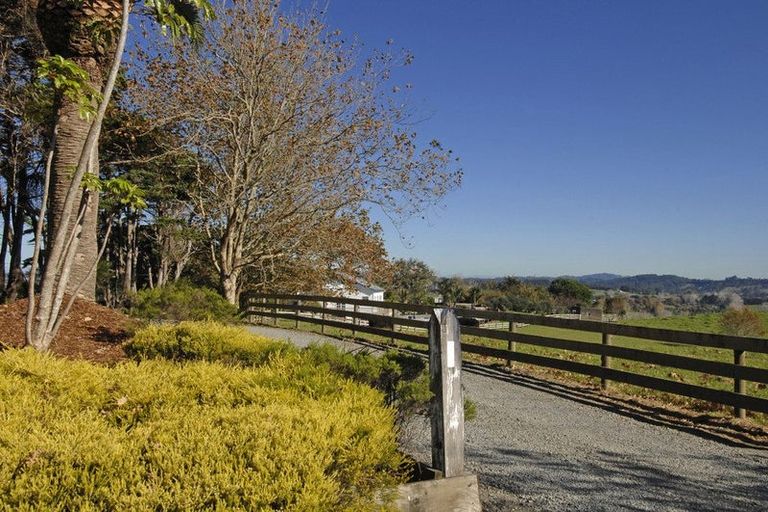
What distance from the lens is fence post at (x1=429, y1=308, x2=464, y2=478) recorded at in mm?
3516

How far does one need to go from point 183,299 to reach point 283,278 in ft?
43.3

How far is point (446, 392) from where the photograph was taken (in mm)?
3615

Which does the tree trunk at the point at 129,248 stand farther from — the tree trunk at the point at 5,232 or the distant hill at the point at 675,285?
the distant hill at the point at 675,285

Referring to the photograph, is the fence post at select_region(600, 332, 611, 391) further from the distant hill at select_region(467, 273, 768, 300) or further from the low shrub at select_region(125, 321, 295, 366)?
the distant hill at select_region(467, 273, 768, 300)

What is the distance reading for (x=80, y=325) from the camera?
718 cm

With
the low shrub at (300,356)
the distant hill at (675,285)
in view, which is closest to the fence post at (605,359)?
the low shrub at (300,356)

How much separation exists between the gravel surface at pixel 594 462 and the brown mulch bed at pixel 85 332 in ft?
12.4

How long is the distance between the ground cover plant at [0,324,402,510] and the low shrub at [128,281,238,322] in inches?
160

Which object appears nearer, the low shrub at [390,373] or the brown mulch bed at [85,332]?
the low shrub at [390,373]

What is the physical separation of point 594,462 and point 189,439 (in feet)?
12.8

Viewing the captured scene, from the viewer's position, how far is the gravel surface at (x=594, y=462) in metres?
4.12

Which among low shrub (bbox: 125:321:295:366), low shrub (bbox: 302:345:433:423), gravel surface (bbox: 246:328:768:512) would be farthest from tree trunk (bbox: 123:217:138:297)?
low shrub (bbox: 302:345:433:423)

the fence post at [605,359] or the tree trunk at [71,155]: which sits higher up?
the tree trunk at [71,155]

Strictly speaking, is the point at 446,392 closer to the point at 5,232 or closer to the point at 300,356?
the point at 300,356
